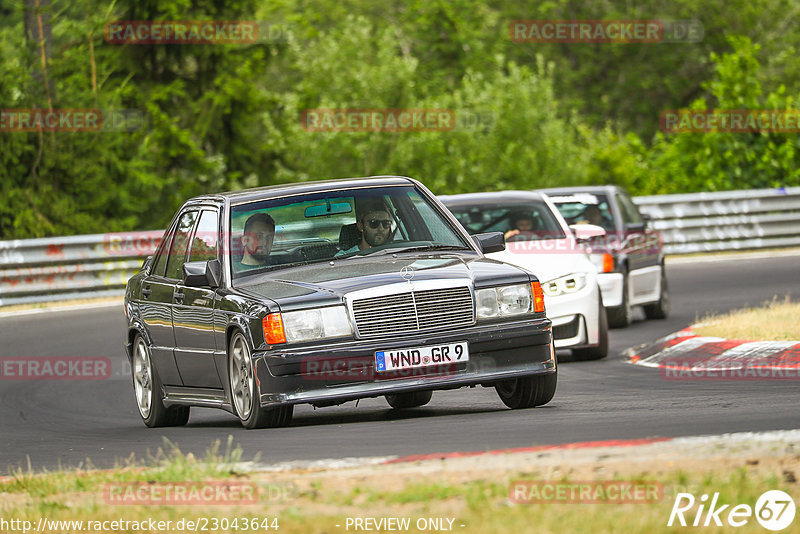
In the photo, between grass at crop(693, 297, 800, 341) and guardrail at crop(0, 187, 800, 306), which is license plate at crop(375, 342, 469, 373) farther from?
guardrail at crop(0, 187, 800, 306)

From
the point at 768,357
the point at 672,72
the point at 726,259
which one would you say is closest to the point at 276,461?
the point at 768,357

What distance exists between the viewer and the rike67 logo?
4.98 m

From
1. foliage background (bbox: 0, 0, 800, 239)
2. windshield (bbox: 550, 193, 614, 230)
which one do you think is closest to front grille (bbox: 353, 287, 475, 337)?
windshield (bbox: 550, 193, 614, 230)

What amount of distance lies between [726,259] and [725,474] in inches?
841

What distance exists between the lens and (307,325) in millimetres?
8547

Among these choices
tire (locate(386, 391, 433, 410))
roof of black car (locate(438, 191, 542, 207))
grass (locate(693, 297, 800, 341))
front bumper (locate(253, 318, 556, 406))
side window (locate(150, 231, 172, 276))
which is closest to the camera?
front bumper (locate(253, 318, 556, 406))

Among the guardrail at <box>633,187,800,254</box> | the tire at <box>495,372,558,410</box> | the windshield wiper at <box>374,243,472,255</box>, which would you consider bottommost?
the guardrail at <box>633,187,800,254</box>

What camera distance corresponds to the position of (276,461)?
6.96 m

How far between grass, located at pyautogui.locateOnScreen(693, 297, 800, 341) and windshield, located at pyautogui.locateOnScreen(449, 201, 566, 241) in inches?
71.5

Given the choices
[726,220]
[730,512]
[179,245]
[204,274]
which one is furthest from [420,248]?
[726,220]

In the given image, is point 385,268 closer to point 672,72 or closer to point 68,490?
point 68,490

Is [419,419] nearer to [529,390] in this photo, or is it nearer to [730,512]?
[529,390]

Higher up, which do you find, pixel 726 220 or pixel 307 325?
pixel 307 325

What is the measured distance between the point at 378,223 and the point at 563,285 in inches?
149
